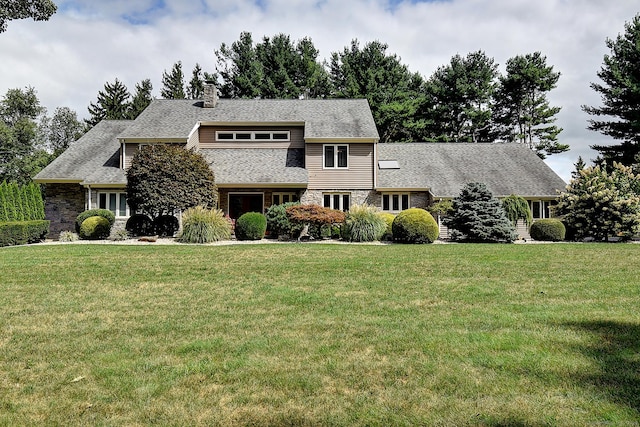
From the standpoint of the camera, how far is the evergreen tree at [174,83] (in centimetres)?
4006

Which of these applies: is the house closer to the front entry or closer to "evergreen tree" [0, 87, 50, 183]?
the front entry

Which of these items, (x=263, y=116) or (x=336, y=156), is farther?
(x=263, y=116)

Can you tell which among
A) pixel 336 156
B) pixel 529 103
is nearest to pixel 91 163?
pixel 336 156

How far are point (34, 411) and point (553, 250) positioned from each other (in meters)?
13.5

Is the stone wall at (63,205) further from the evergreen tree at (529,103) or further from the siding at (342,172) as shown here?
the evergreen tree at (529,103)

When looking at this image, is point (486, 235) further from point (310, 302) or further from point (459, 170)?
point (310, 302)

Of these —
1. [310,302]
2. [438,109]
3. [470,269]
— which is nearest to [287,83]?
[438,109]

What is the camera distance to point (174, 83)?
132ft

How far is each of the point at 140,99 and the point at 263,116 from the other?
2040 cm

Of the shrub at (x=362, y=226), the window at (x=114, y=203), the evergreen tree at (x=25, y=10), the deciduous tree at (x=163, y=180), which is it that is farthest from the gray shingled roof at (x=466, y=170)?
the evergreen tree at (x=25, y=10)

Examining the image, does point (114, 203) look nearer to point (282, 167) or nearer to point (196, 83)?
point (282, 167)

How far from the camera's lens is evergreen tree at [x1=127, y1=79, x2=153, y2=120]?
38.3 m

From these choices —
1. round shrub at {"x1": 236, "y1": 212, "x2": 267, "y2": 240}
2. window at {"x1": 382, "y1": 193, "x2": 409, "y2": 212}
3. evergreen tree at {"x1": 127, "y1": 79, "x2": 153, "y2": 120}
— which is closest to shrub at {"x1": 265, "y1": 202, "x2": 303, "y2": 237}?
round shrub at {"x1": 236, "y1": 212, "x2": 267, "y2": 240}

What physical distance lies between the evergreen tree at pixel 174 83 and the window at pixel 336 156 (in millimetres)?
23549
